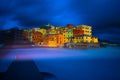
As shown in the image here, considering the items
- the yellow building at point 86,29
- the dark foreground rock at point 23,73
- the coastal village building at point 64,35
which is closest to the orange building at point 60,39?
the coastal village building at point 64,35

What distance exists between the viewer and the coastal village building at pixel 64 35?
11.3m

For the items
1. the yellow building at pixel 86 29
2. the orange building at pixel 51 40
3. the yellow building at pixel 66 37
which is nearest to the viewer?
the yellow building at pixel 86 29

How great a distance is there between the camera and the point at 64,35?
11.6 m

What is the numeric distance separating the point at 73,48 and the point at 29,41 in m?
3.47

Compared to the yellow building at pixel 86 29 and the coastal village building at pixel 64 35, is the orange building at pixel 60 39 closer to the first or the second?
the coastal village building at pixel 64 35

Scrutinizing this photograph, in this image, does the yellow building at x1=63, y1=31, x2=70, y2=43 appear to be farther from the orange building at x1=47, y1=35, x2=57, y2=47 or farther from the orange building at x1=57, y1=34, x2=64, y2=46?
the orange building at x1=47, y1=35, x2=57, y2=47

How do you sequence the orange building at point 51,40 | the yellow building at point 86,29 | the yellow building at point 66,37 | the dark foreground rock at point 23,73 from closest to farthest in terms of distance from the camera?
the dark foreground rock at point 23,73 < the yellow building at point 86,29 < the orange building at point 51,40 < the yellow building at point 66,37

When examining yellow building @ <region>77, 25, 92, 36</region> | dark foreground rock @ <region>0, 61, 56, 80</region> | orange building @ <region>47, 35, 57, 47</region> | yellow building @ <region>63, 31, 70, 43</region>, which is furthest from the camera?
yellow building @ <region>63, 31, 70, 43</region>

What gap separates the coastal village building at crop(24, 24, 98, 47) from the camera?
11.3 meters

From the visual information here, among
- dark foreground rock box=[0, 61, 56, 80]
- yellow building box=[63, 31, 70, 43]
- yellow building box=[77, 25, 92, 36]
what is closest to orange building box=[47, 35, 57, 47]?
yellow building box=[63, 31, 70, 43]

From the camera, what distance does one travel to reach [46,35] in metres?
11.6

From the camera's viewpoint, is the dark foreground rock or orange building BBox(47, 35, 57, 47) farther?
orange building BBox(47, 35, 57, 47)

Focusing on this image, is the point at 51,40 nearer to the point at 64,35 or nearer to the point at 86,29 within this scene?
the point at 64,35

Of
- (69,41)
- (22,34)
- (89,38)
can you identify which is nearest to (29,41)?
(22,34)
